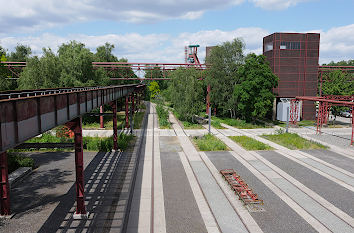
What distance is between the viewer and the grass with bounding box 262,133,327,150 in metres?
28.7

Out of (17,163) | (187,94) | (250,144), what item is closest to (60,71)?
(187,94)

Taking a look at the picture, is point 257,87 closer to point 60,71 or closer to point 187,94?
point 187,94

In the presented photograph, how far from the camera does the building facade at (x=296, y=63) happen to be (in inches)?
1854

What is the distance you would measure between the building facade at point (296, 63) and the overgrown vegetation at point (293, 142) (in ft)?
55.2

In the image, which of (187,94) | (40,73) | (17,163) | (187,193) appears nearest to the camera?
(187,193)

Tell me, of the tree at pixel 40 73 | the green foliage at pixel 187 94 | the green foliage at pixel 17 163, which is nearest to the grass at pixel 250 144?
the green foliage at pixel 187 94

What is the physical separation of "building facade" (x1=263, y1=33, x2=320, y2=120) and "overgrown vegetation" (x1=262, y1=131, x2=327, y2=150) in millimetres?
16828

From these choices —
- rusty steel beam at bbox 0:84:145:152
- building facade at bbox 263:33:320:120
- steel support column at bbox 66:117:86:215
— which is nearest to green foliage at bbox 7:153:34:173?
steel support column at bbox 66:117:86:215

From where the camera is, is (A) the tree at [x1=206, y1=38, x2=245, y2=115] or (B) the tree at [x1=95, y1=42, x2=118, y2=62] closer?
(A) the tree at [x1=206, y1=38, x2=245, y2=115]

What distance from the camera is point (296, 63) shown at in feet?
157

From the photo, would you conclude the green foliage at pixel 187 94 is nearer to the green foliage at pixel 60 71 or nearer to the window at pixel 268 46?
the green foliage at pixel 60 71

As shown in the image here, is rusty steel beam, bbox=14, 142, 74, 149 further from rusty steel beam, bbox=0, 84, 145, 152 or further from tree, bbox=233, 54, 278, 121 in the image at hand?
tree, bbox=233, 54, 278, 121

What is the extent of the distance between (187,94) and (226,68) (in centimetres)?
1029

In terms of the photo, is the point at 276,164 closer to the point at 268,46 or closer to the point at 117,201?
the point at 117,201
